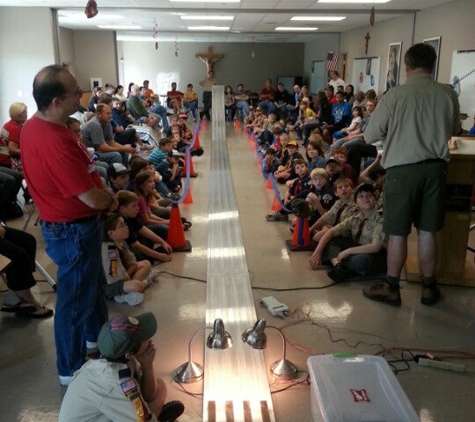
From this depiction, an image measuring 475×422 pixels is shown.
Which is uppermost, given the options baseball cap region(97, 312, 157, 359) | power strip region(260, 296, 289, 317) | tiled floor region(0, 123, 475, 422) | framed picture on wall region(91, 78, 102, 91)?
framed picture on wall region(91, 78, 102, 91)

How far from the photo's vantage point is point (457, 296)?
3.69 m

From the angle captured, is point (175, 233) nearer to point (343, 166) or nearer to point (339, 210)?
point (339, 210)

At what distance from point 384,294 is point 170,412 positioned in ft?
6.70

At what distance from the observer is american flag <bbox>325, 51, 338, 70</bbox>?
17005mm

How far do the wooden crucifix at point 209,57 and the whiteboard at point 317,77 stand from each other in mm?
4855

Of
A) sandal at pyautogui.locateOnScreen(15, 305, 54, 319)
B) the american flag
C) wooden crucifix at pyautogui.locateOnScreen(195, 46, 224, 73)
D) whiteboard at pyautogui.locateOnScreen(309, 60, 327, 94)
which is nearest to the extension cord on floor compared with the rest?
sandal at pyautogui.locateOnScreen(15, 305, 54, 319)

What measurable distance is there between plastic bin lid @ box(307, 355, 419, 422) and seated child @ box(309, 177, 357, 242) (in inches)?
92.3

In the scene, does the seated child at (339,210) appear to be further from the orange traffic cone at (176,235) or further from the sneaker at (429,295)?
the orange traffic cone at (176,235)

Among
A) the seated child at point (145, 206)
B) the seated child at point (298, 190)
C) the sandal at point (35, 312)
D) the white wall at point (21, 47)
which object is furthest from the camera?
the white wall at point (21, 47)

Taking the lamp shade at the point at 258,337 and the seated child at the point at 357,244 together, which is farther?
the seated child at the point at 357,244

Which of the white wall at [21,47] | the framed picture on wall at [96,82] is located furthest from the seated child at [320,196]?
the framed picture on wall at [96,82]

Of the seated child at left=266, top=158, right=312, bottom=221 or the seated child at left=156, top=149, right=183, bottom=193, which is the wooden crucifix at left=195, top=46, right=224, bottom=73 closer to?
the seated child at left=156, top=149, right=183, bottom=193

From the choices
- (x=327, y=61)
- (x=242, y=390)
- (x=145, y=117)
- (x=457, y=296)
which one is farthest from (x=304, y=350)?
(x=327, y=61)

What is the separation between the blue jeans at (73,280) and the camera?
2330 mm
